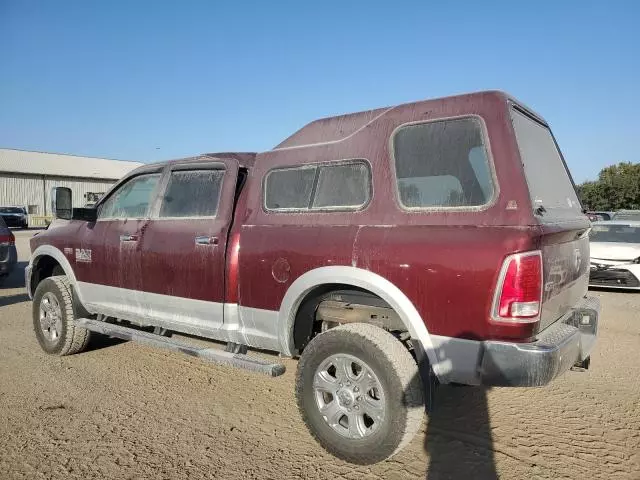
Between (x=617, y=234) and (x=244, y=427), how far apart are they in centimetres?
910

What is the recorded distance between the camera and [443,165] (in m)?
2.92

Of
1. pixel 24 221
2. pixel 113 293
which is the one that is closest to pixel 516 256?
pixel 113 293

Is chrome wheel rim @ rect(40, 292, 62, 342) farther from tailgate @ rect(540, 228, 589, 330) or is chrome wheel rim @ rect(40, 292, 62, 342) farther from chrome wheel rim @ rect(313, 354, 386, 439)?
tailgate @ rect(540, 228, 589, 330)

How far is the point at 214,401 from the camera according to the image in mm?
3953

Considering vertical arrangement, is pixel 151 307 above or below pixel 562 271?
below

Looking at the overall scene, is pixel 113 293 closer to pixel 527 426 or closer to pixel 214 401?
pixel 214 401

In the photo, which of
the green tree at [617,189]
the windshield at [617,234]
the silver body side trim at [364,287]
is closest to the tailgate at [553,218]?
the silver body side trim at [364,287]

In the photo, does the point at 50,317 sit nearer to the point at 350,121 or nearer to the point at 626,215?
the point at 350,121

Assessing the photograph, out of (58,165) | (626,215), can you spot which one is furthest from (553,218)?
(58,165)

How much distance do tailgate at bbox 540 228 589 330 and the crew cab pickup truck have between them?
0.02m

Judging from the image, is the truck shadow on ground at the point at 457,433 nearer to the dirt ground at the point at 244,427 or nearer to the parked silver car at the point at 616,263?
the dirt ground at the point at 244,427

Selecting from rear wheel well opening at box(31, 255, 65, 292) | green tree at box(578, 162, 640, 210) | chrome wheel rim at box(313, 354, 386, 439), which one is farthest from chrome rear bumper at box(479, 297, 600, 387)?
green tree at box(578, 162, 640, 210)

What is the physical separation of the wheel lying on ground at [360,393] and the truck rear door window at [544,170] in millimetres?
1188

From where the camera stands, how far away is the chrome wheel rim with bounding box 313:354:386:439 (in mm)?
2900
